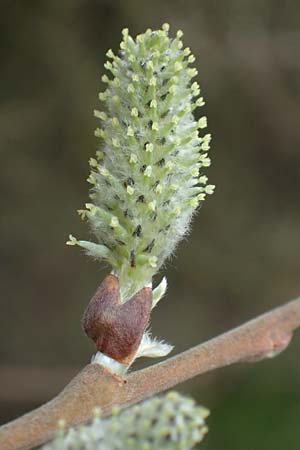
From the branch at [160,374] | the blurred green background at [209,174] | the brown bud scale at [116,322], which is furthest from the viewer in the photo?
the blurred green background at [209,174]

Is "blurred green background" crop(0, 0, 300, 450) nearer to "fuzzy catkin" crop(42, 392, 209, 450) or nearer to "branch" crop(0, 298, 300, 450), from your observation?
"branch" crop(0, 298, 300, 450)

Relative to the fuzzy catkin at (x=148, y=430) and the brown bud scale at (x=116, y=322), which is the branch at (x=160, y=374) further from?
the fuzzy catkin at (x=148, y=430)

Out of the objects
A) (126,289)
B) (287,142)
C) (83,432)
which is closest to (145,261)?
(126,289)

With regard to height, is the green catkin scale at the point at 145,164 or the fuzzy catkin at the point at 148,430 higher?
the green catkin scale at the point at 145,164

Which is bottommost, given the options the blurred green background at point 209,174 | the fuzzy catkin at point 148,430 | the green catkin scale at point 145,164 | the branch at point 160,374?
the fuzzy catkin at point 148,430

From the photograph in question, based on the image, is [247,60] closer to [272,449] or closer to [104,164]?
[272,449]

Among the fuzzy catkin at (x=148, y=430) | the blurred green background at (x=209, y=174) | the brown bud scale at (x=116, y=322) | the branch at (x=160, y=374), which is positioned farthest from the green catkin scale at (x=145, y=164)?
the blurred green background at (x=209, y=174)

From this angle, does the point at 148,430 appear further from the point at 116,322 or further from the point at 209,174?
the point at 209,174

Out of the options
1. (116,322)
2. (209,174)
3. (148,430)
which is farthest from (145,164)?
(209,174)

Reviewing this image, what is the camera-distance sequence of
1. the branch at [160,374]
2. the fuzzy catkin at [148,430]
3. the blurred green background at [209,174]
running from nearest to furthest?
the fuzzy catkin at [148,430] → the branch at [160,374] → the blurred green background at [209,174]
